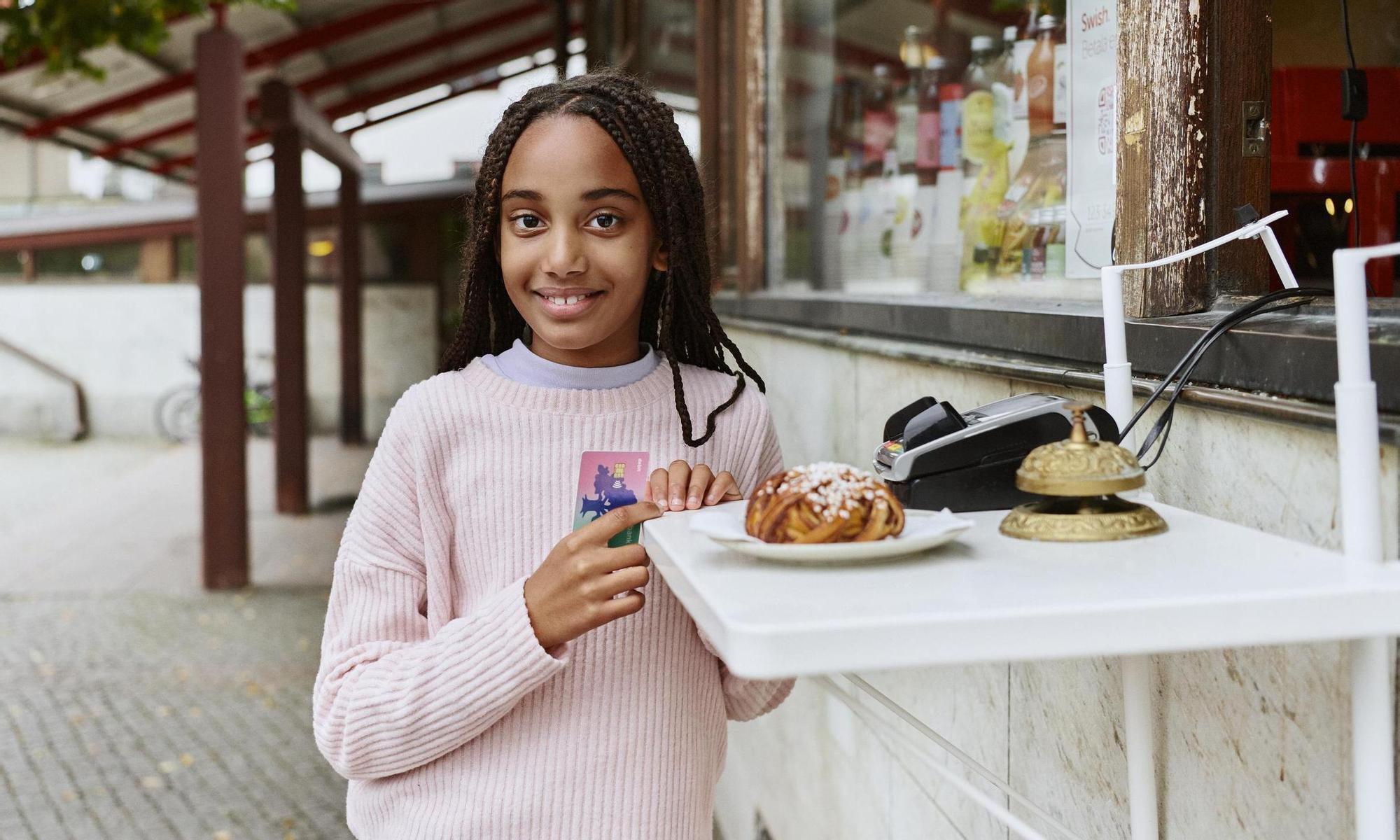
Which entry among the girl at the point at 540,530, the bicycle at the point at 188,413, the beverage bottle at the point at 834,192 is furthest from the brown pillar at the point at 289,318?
the girl at the point at 540,530

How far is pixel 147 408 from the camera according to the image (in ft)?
49.2

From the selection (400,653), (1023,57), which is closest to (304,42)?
(1023,57)

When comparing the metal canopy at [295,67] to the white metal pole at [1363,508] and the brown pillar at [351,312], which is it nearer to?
the brown pillar at [351,312]

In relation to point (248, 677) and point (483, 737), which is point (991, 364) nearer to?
point (483, 737)

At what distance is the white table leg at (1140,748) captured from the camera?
3.74 feet

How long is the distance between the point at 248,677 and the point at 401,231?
10281mm

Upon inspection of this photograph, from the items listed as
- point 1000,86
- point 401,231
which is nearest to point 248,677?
point 1000,86

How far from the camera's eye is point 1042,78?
2176 millimetres

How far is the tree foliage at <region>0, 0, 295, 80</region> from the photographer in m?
5.86

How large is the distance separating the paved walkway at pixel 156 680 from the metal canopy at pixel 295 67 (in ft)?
12.1

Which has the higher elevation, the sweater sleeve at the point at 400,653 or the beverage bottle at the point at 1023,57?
the beverage bottle at the point at 1023,57

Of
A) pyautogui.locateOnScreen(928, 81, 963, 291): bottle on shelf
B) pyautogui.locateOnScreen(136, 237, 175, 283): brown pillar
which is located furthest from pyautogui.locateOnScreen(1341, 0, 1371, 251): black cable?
pyautogui.locateOnScreen(136, 237, 175, 283): brown pillar

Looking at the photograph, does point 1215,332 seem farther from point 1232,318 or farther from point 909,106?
point 909,106

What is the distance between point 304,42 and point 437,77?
12.3ft
